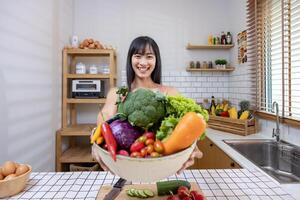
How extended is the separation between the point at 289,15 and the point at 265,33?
423mm

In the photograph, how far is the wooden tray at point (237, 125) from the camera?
213 centimetres

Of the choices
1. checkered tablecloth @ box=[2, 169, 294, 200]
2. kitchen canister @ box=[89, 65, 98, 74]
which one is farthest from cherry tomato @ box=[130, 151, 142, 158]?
kitchen canister @ box=[89, 65, 98, 74]

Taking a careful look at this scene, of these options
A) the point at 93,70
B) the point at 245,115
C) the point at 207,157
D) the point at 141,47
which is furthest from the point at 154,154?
the point at 93,70

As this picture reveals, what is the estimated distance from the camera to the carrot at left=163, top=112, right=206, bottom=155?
504 mm

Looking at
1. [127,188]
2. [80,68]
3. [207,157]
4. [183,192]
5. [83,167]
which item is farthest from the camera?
[80,68]

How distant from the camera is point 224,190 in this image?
927mm

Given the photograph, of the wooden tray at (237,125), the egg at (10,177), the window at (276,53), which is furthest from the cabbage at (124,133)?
the wooden tray at (237,125)

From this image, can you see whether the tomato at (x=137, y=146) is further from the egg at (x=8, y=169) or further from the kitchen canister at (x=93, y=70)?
the kitchen canister at (x=93, y=70)

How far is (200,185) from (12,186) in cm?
68

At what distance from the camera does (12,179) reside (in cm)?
86

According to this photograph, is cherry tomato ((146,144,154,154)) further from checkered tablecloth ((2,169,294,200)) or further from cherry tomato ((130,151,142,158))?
checkered tablecloth ((2,169,294,200))

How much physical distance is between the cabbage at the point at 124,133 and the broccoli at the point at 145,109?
14mm

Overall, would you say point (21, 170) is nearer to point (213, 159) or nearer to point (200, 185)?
point (200, 185)

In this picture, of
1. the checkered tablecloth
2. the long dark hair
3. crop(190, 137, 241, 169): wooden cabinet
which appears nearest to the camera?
the checkered tablecloth
